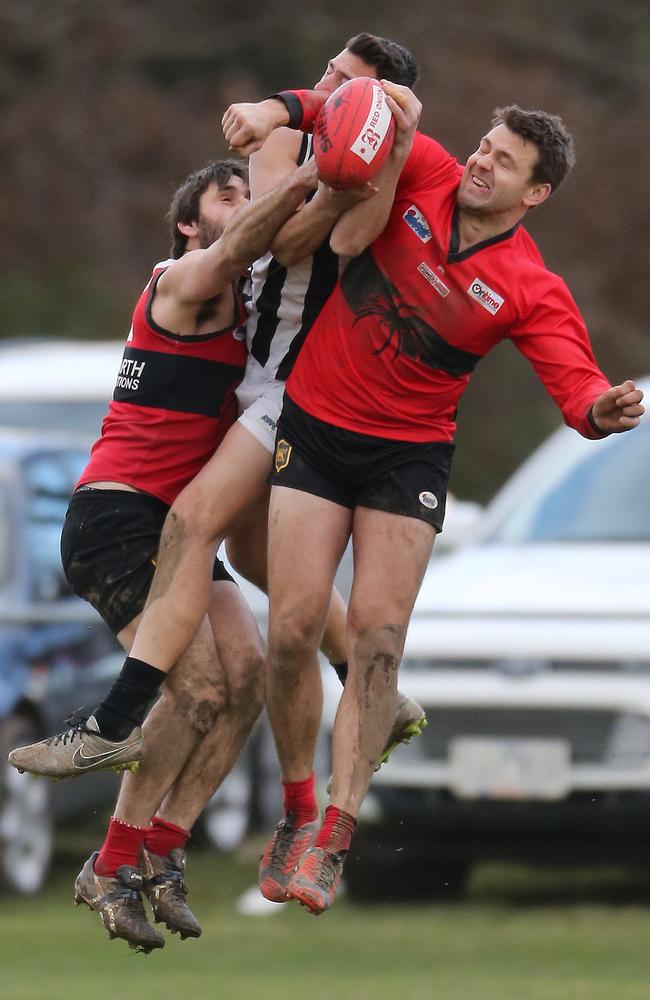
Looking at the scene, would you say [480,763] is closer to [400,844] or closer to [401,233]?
[400,844]

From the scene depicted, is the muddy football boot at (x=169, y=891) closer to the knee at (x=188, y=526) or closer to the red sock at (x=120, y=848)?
the red sock at (x=120, y=848)

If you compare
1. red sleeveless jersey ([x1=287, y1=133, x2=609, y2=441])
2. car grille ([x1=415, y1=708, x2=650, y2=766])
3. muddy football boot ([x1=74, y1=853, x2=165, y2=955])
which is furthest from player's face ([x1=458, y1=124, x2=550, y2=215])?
car grille ([x1=415, y1=708, x2=650, y2=766])

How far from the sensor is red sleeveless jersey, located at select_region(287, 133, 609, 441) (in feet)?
22.1

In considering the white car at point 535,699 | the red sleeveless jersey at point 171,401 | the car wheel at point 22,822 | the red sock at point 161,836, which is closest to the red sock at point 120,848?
the red sock at point 161,836

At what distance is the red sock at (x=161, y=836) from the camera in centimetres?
721

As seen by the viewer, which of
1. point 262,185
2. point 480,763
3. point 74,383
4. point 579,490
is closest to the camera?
point 262,185

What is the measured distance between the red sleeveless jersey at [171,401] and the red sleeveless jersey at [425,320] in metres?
0.30

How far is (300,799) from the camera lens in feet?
24.0

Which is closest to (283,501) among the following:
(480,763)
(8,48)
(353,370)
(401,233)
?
(353,370)

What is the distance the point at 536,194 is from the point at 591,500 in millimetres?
4717

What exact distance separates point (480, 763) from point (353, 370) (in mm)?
4225

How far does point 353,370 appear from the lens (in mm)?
6832

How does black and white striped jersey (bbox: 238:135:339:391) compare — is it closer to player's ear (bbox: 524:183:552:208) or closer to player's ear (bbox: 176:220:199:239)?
player's ear (bbox: 176:220:199:239)

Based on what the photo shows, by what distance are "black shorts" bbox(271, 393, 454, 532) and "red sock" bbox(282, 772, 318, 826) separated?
1.01 metres
